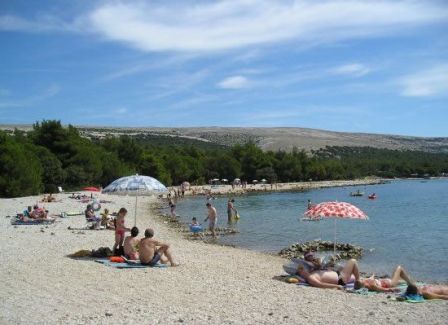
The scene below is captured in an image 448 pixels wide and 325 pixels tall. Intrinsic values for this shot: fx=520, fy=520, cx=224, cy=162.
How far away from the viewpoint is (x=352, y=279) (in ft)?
43.5

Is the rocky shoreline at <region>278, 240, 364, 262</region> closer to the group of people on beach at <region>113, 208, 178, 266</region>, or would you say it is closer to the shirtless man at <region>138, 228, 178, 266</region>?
the group of people on beach at <region>113, 208, 178, 266</region>

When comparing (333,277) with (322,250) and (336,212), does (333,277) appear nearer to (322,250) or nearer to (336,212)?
(336,212)

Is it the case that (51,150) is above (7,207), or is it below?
above

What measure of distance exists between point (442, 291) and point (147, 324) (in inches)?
280

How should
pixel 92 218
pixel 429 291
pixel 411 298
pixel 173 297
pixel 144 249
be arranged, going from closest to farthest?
pixel 173 297, pixel 411 298, pixel 429 291, pixel 144 249, pixel 92 218

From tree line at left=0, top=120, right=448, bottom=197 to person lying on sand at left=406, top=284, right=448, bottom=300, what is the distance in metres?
41.4

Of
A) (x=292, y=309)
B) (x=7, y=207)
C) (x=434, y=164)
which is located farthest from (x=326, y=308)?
(x=434, y=164)

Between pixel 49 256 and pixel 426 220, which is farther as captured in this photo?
pixel 426 220

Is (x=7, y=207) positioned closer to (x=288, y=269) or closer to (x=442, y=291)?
(x=288, y=269)

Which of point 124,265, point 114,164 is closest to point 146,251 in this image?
point 124,265

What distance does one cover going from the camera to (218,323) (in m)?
8.97

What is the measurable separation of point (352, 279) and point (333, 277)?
0.53m

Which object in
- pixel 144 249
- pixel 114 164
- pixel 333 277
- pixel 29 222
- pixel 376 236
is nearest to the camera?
pixel 333 277

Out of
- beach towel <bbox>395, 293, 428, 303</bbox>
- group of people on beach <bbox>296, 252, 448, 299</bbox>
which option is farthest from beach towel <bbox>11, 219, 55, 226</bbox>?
beach towel <bbox>395, 293, 428, 303</bbox>
